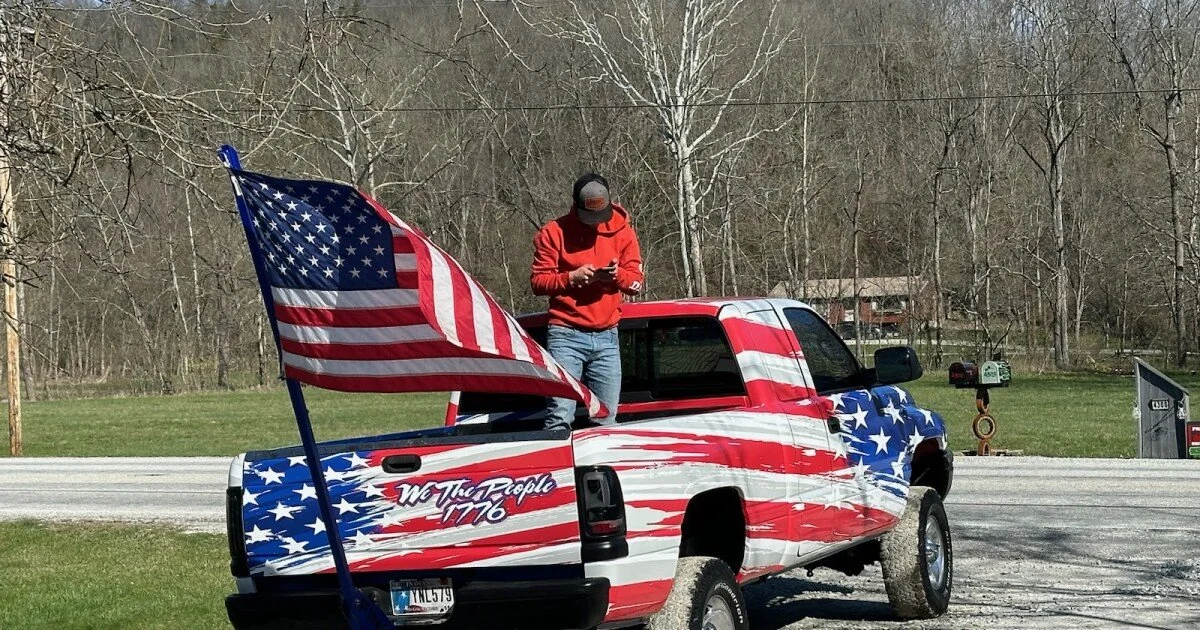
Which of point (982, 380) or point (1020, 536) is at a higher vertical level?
point (982, 380)

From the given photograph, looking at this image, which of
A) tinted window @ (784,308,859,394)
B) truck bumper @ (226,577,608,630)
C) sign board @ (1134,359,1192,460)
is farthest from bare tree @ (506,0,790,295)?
truck bumper @ (226,577,608,630)

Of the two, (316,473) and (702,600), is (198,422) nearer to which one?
(702,600)

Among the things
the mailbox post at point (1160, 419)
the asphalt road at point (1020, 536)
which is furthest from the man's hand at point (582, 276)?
the mailbox post at point (1160, 419)

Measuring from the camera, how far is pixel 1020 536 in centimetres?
1174

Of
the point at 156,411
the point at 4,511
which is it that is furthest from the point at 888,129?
the point at 4,511

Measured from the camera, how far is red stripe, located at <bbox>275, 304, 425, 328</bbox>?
189 inches

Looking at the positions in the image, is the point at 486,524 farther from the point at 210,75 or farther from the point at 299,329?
the point at 210,75

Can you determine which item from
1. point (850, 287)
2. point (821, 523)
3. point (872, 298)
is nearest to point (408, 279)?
point (821, 523)

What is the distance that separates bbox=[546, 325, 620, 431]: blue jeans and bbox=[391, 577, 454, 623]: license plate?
4.41 ft

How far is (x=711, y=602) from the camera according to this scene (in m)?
5.89

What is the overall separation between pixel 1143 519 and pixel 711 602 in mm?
8005

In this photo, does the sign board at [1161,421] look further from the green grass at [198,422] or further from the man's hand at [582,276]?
the man's hand at [582,276]

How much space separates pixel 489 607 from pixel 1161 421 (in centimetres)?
1640

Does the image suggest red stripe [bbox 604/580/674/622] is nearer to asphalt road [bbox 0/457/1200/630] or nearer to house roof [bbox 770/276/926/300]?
asphalt road [bbox 0/457/1200/630]
